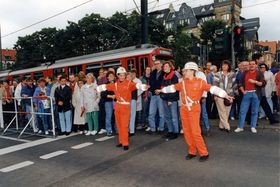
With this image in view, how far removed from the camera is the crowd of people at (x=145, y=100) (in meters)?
7.21

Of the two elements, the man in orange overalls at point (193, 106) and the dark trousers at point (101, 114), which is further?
the dark trousers at point (101, 114)

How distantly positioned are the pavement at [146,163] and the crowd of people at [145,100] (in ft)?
1.92

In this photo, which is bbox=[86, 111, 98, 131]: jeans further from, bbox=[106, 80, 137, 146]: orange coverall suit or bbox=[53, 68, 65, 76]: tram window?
bbox=[53, 68, 65, 76]: tram window

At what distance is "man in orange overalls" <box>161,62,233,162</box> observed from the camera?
5309 mm

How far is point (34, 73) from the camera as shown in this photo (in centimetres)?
2045

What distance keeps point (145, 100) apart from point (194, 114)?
3743 millimetres

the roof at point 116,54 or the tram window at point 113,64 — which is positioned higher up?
the roof at point 116,54

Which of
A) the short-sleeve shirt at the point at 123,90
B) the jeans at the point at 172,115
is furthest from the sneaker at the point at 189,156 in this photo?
the short-sleeve shirt at the point at 123,90

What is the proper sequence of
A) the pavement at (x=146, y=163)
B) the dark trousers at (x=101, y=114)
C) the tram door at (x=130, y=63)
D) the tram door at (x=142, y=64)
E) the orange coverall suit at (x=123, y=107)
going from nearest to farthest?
the pavement at (x=146, y=163)
the orange coverall suit at (x=123, y=107)
the dark trousers at (x=101, y=114)
the tram door at (x=142, y=64)
the tram door at (x=130, y=63)

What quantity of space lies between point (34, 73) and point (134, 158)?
16.7 m

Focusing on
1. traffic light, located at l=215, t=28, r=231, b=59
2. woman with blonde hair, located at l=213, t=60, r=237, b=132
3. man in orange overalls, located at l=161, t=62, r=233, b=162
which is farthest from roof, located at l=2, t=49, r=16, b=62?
man in orange overalls, located at l=161, t=62, r=233, b=162

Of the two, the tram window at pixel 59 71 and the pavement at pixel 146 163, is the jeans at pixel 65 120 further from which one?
the tram window at pixel 59 71

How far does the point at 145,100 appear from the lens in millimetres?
8984

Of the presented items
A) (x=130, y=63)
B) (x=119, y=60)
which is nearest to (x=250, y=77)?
(x=130, y=63)
